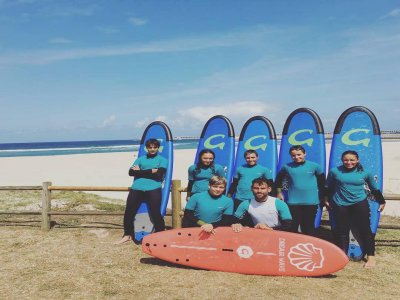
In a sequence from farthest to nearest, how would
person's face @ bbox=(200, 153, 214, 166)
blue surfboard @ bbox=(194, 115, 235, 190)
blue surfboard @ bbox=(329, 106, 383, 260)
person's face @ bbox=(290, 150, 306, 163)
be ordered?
blue surfboard @ bbox=(194, 115, 235, 190) < blue surfboard @ bbox=(329, 106, 383, 260) < person's face @ bbox=(200, 153, 214, 166) < person's face @ bbox=(290, 150, 306, 163)

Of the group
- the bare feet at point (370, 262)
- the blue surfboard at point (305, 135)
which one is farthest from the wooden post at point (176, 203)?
the bare feet at point (370, 262)

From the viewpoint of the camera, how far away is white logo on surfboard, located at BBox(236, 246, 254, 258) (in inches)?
166

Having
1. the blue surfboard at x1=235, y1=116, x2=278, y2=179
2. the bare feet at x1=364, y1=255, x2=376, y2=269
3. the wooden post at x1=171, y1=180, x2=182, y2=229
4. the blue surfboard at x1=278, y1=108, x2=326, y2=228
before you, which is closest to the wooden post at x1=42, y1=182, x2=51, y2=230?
the wooden post at x1=171, y1=180, x2=182, y2=229

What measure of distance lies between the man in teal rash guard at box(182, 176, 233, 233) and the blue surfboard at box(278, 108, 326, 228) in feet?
5.42

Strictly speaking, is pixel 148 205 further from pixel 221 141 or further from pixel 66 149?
pixel 66 149

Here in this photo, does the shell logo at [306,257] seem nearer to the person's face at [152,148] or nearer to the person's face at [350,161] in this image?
the person's face at [350,161]

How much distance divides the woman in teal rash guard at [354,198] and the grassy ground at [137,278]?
0.37 metres

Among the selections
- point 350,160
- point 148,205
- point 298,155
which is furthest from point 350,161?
point 148,205

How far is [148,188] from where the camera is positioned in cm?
554

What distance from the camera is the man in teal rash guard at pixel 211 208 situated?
4.40 m

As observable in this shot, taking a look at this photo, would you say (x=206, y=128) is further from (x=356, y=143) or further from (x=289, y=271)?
(x=289, y=271)

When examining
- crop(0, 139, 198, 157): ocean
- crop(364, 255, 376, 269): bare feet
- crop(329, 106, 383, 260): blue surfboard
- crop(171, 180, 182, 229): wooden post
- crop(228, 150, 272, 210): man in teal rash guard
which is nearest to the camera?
crop(364, 255, 376, 269): bare feet

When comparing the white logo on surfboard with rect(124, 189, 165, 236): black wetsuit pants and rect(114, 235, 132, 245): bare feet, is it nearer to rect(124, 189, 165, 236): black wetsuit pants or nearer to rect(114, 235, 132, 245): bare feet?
rect(124, 189, 165, 236): black wetsuit pants

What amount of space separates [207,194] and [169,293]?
1.26 m
